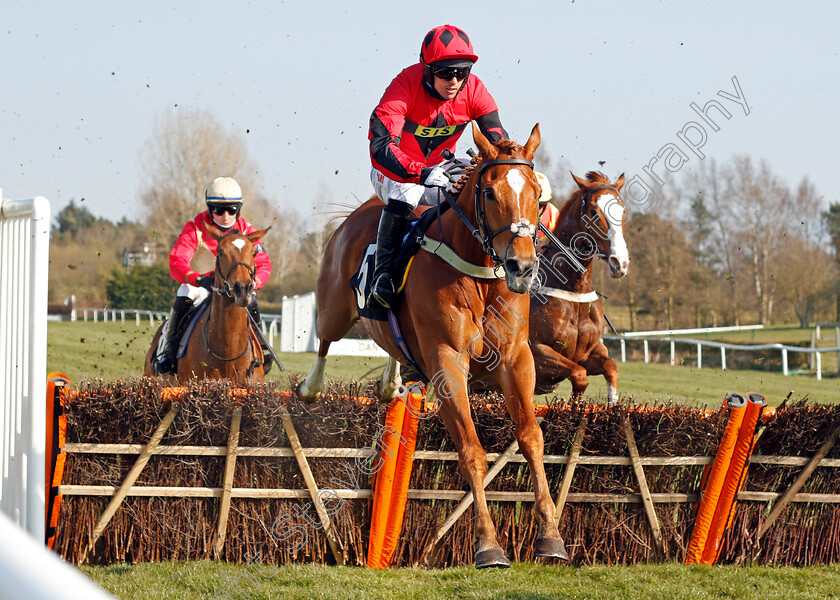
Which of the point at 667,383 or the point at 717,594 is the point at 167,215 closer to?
the point at 667,383

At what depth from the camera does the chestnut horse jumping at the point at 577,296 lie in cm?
627

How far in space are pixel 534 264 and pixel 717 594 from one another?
84.2 inches

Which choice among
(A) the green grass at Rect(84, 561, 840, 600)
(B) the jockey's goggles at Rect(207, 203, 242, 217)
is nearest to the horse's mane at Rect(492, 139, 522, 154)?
(A) the green grass at Rect(84, 561, 840, 600)

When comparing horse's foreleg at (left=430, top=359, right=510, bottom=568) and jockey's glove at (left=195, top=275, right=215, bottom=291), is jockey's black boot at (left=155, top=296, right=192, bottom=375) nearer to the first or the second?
jockey's glove at (left=195, top=275, right=215, bottom=291)

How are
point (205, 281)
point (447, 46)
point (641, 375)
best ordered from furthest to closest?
point (641, 375) → point (205, 281) → point (447, 46)

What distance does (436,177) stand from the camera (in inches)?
161

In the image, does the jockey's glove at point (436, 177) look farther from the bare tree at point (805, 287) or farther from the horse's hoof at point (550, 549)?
the bare tree at point (805, 287)

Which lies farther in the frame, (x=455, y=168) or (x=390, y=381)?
(x=390, y=381)

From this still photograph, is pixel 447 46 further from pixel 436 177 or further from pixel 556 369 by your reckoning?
pixel 556 369

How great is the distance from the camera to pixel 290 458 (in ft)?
15.4

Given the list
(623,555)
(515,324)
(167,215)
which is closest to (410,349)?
(515,324)

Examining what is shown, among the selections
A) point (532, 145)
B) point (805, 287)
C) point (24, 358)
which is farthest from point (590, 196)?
point (805, 287)

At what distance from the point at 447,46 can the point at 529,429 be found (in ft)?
6.51

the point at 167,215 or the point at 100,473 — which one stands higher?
the point at 167,215
